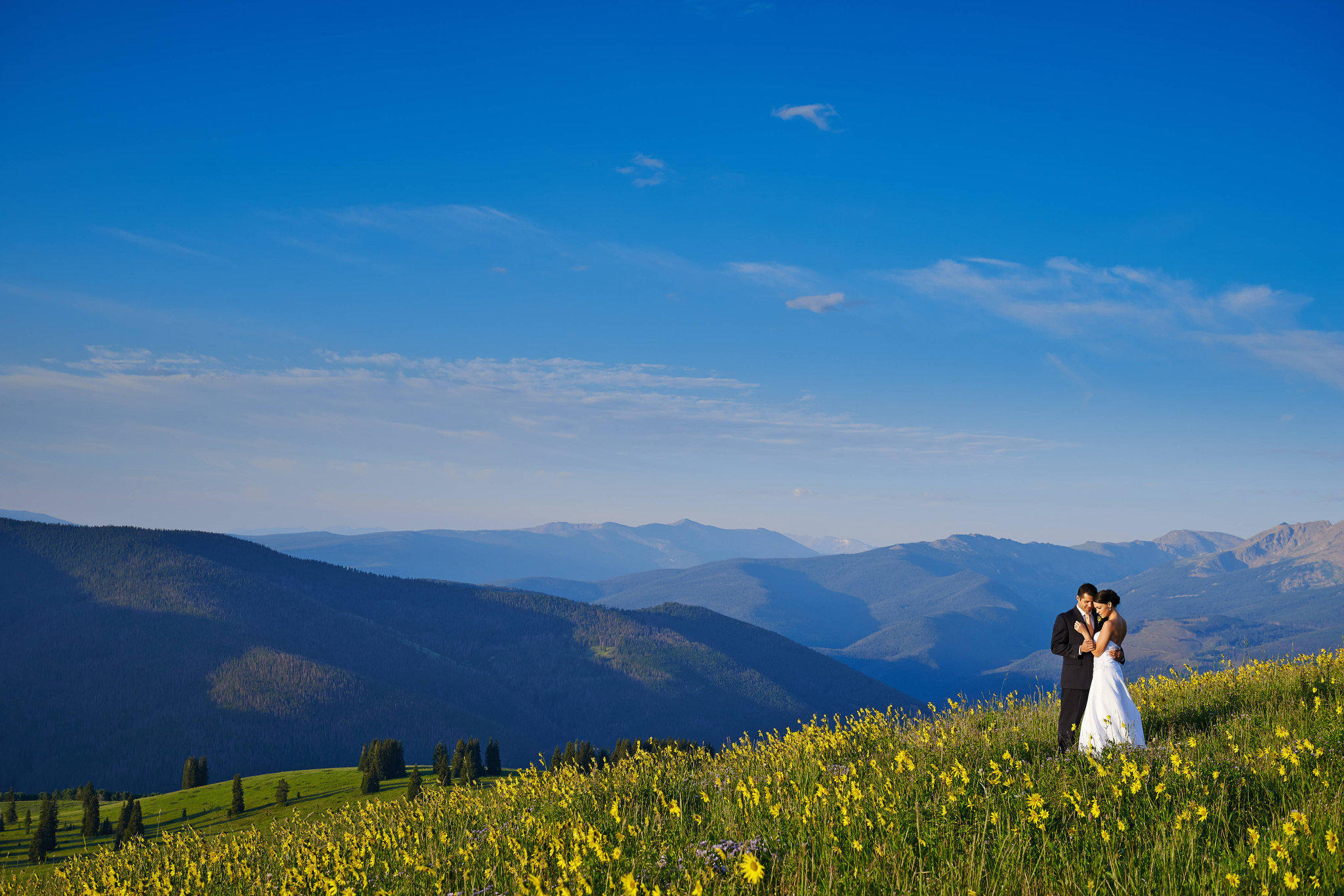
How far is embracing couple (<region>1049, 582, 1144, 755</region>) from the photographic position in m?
10.5

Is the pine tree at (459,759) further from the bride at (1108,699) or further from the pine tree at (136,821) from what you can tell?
the bride at (1108,699)

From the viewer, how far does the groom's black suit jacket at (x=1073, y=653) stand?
11461mm

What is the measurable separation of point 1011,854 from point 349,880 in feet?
20.4

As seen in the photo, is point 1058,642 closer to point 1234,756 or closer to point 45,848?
point 1234,756

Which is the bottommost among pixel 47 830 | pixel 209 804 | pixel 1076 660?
pixel 209 804

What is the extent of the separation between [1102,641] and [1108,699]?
3.18 feet

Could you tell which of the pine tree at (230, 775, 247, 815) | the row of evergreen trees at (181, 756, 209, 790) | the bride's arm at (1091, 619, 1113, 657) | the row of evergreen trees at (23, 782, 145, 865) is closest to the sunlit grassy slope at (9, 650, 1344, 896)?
the bride's arm at (1091, 619, 1113, 657)

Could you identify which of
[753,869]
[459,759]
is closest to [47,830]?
[459,759]

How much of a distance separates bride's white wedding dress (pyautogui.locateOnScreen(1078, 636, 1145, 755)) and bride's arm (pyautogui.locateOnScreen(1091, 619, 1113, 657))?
2.6 inches

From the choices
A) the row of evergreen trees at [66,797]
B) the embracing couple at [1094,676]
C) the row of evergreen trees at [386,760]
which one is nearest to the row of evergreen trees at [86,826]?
the row of evergreen trees at [386,760]

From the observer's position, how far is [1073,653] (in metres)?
11.7

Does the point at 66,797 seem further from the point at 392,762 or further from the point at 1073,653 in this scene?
the point at 1073,653

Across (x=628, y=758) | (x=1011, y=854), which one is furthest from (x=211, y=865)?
(x=1011, y=854)

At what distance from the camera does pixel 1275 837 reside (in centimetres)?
588
